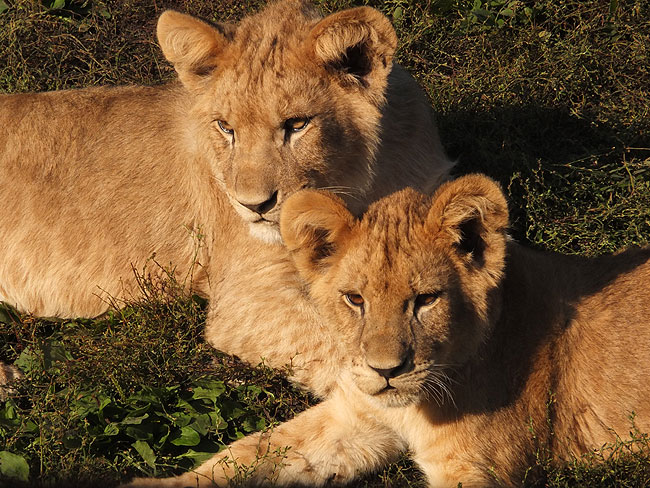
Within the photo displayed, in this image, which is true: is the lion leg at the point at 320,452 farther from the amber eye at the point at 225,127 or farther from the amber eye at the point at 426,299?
the amber eye at the point at 225,127

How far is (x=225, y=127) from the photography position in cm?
427

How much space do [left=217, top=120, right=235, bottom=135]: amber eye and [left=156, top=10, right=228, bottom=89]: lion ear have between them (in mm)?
261

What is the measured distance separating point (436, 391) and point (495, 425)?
0.91 ft

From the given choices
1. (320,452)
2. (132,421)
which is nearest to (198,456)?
(132,421)

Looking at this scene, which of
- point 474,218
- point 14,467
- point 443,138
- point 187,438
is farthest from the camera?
point 443,138

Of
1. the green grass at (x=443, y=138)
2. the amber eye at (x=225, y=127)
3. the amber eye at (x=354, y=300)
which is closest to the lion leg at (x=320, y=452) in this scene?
the green grass at (x=443, y=138)

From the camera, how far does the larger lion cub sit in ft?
13.3

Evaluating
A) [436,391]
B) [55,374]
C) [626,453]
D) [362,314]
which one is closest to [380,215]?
[362,314]

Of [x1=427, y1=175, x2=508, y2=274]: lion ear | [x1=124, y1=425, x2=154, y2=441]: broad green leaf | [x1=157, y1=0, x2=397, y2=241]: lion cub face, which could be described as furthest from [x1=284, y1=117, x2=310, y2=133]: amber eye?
[x1=124, y1=425, x2=154, y2=441]: broad green leaf

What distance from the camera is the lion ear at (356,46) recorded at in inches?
154

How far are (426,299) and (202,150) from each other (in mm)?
1666

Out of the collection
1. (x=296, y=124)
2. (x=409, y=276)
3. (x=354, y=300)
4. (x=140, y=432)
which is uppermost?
(x=296, y=124)

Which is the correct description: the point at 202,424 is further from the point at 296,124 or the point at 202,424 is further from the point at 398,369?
the point at 296,124

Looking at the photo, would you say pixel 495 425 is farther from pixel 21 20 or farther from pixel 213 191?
pixel 21 20
